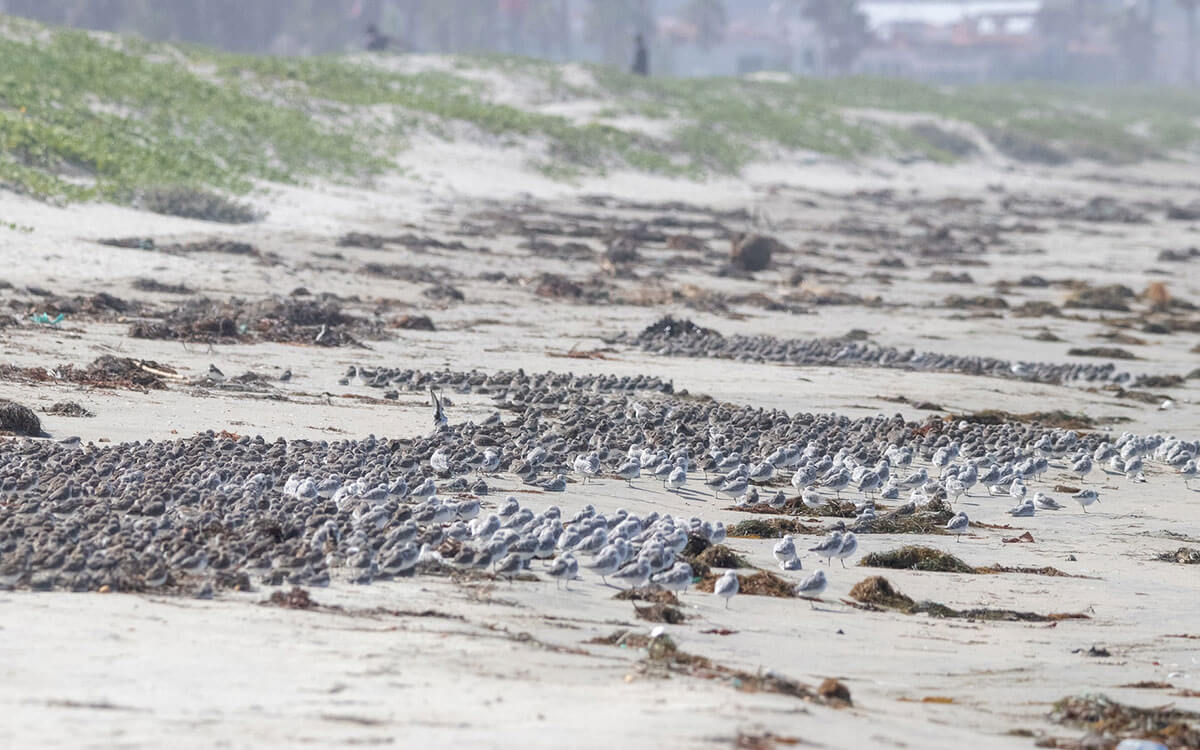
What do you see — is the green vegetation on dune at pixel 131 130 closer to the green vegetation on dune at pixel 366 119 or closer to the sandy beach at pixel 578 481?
the green vegetation on dune at pixel 366 119

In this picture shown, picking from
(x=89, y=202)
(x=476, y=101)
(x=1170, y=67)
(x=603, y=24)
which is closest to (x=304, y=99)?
(x=476, y=101)

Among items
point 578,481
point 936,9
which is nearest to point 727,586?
point 578,481

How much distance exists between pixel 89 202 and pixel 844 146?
36.3 metres

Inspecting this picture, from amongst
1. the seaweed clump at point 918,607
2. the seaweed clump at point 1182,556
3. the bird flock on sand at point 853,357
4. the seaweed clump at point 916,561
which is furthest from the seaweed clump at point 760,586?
the bird flock on sand at point 853,357

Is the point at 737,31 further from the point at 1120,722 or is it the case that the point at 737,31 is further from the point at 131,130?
the point at 1120,722

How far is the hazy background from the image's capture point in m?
88.4

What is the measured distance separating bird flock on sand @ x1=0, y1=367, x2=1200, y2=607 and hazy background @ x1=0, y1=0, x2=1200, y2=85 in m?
78.1

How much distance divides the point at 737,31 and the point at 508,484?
465 feet

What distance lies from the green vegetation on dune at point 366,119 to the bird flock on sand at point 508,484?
41.2ft

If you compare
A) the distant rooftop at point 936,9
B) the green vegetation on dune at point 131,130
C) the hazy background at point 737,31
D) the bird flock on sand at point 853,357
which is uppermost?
the distant rooftop at point 936,9

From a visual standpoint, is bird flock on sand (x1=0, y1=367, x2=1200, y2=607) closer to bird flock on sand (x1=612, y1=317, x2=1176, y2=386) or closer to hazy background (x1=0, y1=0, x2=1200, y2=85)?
bird flock on sand (x1=612, y1=317, x2=1176, y2=386)

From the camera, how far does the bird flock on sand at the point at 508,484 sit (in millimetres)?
7344

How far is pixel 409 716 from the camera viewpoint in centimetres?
528

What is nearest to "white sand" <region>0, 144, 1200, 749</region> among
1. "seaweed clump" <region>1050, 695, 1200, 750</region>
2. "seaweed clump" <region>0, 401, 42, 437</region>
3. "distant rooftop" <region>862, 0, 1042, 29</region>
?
"seaweed clump" <region>1050, 695, 1200, 750</region>
